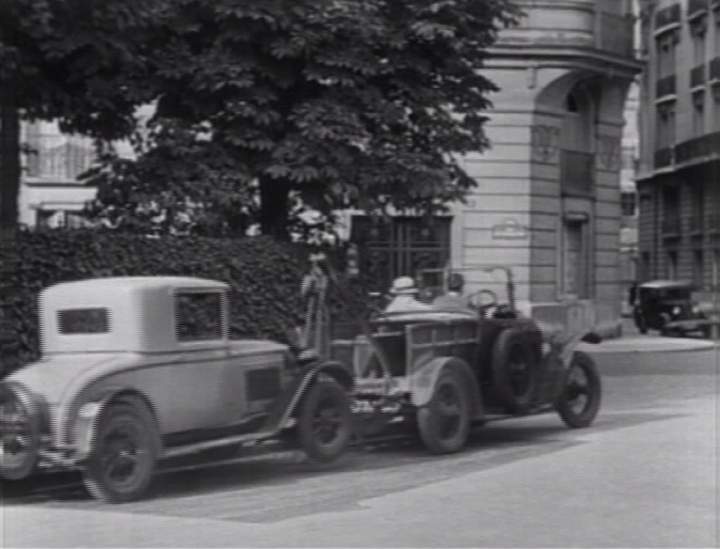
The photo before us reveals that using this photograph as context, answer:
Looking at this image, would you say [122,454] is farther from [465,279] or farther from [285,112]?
[285,112]

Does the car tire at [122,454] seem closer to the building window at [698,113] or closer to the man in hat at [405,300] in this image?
the man in hat at [405,300]

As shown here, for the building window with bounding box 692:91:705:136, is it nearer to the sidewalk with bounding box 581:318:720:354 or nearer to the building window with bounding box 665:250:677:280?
the building window with bounding box 665:250:677:280

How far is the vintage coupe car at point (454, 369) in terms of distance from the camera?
1382cm

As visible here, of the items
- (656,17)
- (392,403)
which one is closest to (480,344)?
(392,403)

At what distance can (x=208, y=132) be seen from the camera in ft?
67.5

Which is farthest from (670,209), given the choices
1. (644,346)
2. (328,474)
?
(328,474)

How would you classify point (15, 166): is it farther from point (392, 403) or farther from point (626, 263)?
point (626, 263)

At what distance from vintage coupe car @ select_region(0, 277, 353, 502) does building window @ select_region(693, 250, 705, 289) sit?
39774mm

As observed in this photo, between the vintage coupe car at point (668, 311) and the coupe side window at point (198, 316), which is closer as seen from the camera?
the coupe side window at point (198, 316)

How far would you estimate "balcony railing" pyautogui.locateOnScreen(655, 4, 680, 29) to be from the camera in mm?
53688

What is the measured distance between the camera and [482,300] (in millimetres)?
16297

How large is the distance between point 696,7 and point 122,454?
43953 millimetres

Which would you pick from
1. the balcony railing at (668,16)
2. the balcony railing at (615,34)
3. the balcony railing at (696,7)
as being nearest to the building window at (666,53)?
the balcony railing at (668,16)

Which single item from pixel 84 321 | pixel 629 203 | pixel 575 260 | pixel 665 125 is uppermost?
pixel 665 125
